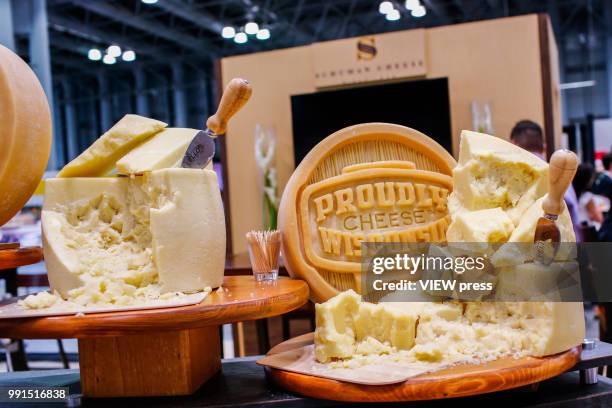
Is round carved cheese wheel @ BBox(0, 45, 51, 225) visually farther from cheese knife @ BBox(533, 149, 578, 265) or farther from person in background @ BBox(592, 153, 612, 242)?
person in background @ BBox(592, 153, 612, 242)

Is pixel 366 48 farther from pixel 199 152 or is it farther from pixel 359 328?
pixel 359 328

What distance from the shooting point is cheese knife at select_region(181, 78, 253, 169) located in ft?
4.66

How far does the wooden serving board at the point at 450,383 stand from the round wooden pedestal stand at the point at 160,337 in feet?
0.54

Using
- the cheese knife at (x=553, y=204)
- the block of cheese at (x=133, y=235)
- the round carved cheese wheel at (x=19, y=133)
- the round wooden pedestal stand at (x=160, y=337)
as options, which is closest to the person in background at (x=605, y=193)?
the cheese knife at (x=553, y=204)

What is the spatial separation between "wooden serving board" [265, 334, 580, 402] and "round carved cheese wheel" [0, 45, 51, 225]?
763 millimetres

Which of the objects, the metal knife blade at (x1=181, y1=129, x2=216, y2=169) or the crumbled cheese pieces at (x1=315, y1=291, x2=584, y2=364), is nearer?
the crumbled cheese pieces at (x1=315, y1=291, x2=584, y2=364)

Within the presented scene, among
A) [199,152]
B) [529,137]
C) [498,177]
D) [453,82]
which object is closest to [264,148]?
[453,82]

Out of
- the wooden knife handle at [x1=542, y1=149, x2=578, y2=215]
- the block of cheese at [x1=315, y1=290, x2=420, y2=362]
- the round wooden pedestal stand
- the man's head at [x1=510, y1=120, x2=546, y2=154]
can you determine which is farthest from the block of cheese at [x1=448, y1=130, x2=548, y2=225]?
the man's head at [x1=510, y1=120, x2=546, y2=154]

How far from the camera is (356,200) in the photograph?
1.58 metres

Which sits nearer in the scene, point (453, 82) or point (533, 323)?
point (533, 323)

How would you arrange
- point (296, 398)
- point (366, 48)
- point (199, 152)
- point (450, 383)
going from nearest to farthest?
1. point (450, 383)
2. point (296, 398)
3. point (199, 152)
4. point (366, 48)

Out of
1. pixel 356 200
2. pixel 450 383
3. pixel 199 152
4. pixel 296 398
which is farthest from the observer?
pixel 356 200

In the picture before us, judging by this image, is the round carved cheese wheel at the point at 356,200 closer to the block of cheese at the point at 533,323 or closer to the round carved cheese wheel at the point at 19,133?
the block of cheese at the point at 533,323

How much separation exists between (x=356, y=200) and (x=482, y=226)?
379 mm
